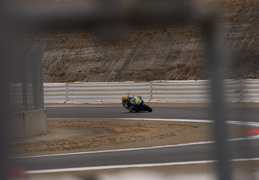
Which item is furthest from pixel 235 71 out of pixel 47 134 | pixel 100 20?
pixel 47 134

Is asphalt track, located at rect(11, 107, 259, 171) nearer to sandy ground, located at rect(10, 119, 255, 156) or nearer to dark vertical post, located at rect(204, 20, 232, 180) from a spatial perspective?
dark vertical post, located at rect(204, 20, 232, 180)

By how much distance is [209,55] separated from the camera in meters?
1.76

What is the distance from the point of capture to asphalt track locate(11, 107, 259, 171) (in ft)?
6.19

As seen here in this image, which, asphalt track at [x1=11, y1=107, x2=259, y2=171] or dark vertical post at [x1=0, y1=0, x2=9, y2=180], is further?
asphalt track at [x1=11, y1=107, x2=259, y2=171]

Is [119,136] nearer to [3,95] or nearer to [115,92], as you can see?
[115,92]

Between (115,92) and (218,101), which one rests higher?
(115,92)

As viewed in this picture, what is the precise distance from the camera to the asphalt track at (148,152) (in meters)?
1.89

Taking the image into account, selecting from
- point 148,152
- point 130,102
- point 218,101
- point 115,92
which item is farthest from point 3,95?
point 115,92

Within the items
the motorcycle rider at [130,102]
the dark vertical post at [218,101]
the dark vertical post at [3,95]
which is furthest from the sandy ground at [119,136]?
the dark vertical post at [3,95]

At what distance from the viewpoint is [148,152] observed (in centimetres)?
332

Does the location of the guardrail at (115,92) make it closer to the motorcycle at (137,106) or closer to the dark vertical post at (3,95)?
the motorcycle at (137,106)

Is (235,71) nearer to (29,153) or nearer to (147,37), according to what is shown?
(147,37)

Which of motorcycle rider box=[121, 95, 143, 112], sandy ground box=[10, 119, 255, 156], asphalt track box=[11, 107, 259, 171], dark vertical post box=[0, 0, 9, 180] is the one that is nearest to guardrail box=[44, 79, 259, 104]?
asphalt track box=[11, 107, 259, 171]

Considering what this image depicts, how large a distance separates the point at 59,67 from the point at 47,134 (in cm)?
1417
